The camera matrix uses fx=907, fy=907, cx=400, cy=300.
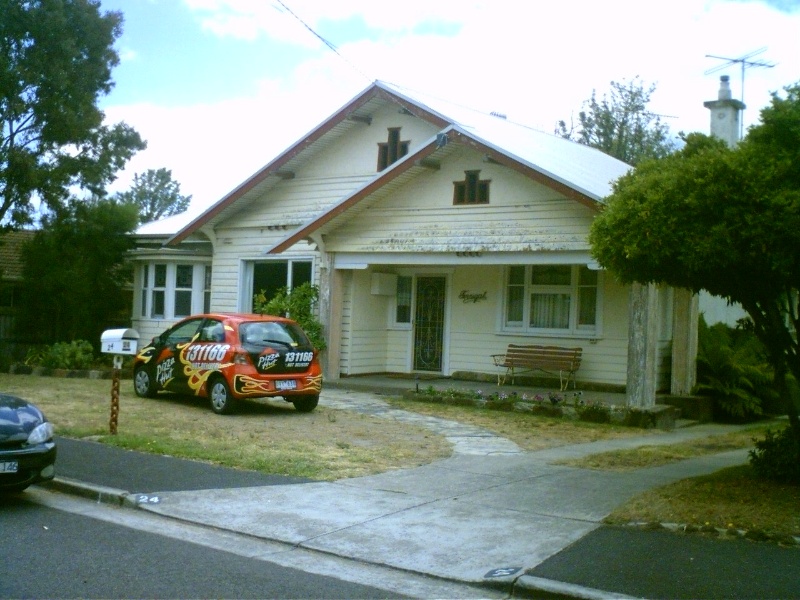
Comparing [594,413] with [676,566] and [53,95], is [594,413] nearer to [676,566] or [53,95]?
[676,566]

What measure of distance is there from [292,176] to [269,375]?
8399 millimetres

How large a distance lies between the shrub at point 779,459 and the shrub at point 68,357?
16.1 meters

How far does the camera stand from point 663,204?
832cm

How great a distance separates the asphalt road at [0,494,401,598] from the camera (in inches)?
239

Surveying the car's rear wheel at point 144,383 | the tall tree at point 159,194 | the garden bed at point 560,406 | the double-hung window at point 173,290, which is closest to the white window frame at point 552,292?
the garden bed at point 560,406

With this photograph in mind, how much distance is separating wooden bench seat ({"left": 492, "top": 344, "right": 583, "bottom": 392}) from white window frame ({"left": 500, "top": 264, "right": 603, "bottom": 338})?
0.50 metres

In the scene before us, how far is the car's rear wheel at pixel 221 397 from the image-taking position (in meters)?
14.1

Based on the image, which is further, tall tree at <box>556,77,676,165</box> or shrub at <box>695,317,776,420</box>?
tall tree at <box>556,77,676,165</box>

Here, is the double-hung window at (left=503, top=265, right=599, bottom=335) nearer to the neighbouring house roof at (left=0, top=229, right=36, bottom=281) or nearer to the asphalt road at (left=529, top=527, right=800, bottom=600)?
the asphalt road at (left=529, top=527, right=800, bottom=600)

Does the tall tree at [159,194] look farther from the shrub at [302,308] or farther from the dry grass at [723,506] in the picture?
the dry grass at [723,506]

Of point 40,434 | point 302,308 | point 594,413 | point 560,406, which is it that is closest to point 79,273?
point 302,308

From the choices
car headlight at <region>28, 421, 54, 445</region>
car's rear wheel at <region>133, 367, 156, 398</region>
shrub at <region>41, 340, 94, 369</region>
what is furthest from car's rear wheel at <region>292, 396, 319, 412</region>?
shrub at <region>41, 340, 94, 369</region>

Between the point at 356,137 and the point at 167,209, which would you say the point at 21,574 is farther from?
the point at 167,209

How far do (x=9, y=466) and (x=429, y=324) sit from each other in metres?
12.7
